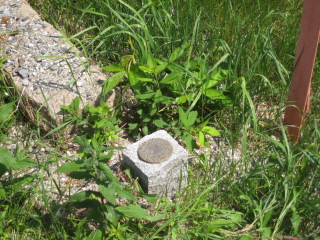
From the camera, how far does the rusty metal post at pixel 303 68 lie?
2.71 meters

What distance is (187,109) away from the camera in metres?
3.14

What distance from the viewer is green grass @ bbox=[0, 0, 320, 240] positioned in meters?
2.61

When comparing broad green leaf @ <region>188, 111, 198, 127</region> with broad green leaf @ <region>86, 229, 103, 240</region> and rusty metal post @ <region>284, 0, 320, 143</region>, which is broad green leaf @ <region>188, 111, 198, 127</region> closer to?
rusty metal post @ <region>284, 0, 320, 143</region>

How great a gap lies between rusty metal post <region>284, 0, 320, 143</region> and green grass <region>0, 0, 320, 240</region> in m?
0.08

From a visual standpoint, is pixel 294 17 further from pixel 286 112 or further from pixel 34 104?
pixel 34 104

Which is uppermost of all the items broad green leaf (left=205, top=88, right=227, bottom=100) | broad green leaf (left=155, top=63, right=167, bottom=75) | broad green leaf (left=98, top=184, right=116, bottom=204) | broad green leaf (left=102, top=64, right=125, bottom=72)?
broad green leaf (left=155, top=63, right=167, bottom=75)

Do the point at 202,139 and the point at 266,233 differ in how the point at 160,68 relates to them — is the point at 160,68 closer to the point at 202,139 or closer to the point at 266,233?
the point at 202,139

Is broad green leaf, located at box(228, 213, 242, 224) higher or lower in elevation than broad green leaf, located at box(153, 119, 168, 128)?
lower

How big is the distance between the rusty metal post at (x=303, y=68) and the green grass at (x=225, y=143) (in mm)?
→ 76

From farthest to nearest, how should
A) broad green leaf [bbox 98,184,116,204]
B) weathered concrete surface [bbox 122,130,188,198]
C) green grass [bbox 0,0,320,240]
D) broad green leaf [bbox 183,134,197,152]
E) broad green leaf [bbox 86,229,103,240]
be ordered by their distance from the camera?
broad green leaf [bbox 183,134,197,152] < weathered concrete surface [bbox 122,130,188,198] < green grass [bbox 0,0,320,240] < broad green leaf [bbox 86,229,103,240] < broad green leaf [bbox 98,184,116,204]

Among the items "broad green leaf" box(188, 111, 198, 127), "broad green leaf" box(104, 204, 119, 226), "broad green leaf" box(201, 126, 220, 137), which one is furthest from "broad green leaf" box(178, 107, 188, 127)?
"broad green leaf" box(104, 204, 119, 226)

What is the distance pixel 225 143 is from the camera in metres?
3.22

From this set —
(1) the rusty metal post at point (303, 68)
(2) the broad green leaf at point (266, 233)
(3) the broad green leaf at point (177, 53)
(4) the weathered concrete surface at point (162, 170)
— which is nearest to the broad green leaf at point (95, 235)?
(4) the weathered concrete surface at point (162, 170)

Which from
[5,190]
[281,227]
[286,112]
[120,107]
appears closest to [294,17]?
[286,112]
